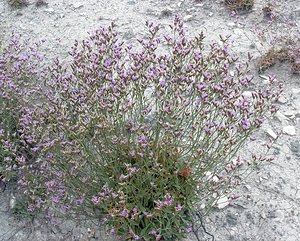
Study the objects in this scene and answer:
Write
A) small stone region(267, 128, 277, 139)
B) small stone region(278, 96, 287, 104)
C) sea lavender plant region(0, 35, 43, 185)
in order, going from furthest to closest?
1. small stone region(278, 96, 287, 104)
2. small stone region(267, 128, 277, 139)
3. sea lavender plant region(0, 35, 43, 185)

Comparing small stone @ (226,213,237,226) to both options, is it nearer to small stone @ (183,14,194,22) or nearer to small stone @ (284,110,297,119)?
small stone @ (284,110,297,119)

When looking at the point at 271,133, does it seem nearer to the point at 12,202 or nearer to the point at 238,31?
the point at 238,31

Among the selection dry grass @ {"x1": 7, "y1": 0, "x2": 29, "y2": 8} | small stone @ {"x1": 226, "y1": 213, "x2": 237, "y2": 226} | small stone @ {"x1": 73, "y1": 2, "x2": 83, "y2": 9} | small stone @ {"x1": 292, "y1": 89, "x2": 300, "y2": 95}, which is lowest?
small stone @ {"x1": 226, "y1": 213, "x2": 237, "y2": 226}

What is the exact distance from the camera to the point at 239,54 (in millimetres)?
4578

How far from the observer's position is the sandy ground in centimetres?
305

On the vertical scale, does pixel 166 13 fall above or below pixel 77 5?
below

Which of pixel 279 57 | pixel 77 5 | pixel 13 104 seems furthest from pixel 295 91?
pixel 77 5

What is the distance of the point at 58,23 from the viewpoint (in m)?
5.48

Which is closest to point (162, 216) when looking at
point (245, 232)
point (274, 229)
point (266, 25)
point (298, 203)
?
point (245, 232)

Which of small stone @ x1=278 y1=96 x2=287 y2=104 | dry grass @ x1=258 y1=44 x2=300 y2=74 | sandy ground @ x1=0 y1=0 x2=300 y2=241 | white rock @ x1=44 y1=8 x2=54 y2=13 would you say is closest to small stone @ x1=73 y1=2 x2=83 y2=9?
sandy ground @ x1=0 y1=0 x2=300 y2=241

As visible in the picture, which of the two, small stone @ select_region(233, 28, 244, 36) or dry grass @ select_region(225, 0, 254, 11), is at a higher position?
dry grass @ select_region(225, 0, 254, 11)

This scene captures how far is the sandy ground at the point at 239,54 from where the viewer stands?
3.05 meters

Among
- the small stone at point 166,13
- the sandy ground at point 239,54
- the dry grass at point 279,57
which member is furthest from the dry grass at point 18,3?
the dry grass at point 279,57

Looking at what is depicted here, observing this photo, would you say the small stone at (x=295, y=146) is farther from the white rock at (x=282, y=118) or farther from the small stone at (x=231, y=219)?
the small stone at (x=231, y=219)
